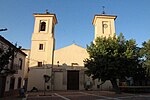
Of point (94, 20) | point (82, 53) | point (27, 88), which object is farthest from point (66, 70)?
point (94, 20)

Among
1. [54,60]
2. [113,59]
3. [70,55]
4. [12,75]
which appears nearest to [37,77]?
[54,60]

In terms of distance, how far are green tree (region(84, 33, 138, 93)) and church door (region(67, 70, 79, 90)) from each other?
11933mm

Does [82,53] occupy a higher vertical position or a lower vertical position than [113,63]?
higher

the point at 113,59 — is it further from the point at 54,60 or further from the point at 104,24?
the point at 104,24

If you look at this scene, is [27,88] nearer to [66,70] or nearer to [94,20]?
[66,70]

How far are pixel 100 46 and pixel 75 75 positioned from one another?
1353 centimetres

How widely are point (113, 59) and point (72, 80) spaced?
14.4 metres

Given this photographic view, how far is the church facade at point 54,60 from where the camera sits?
35.1m

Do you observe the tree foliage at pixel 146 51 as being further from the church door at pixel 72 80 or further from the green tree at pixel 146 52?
the church door at pixel 72 80

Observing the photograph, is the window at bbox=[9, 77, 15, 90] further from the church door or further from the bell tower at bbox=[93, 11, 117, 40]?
the bell tower at bbox=[93, 11, 117, 40]

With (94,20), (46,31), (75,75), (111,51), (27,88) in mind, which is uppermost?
(94,20)

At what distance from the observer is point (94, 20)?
133ft

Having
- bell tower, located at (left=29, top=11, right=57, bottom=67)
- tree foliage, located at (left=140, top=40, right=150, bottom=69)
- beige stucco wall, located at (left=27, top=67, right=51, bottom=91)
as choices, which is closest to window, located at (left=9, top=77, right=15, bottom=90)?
beige stucco wall, located at (left=27, top=67, right=51, bottom=91)

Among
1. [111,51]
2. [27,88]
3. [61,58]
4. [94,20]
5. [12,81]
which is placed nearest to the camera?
[12,81]
